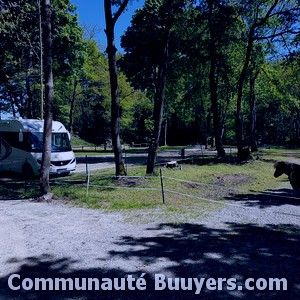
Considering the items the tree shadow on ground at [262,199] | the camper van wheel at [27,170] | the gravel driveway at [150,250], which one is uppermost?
the camper van wheel at [27,170]

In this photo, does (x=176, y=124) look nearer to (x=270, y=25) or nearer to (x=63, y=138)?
(x=270, y=25)

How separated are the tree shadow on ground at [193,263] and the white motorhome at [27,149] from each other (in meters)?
10.1

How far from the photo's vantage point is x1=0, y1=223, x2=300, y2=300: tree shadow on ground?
3881 millimetres

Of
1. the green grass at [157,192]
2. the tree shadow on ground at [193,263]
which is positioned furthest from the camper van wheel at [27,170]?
the tree shadow on ground at [193,263]

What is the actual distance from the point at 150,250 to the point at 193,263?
881mm

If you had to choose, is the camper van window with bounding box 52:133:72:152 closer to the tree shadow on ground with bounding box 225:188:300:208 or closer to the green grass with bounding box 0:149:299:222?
the green grass with bounding box 0:149:299:222

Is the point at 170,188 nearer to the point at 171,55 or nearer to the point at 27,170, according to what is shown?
the point at 27,170

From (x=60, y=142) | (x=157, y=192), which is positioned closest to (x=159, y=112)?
(x=157, y=192)

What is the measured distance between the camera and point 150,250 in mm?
5281

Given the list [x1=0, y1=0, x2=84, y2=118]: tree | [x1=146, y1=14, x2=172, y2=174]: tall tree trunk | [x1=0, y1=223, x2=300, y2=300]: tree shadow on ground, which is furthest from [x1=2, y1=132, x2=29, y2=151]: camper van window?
[x1=0, y1=223, x2=300, y2=300]: tree shadow on ground

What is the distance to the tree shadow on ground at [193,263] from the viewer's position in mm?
3881

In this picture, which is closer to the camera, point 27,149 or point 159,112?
point 159,112

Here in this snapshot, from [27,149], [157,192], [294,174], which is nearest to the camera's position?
[294,174]

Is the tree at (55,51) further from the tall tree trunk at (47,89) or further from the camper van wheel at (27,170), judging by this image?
the tall tree trunk at (47,89)
